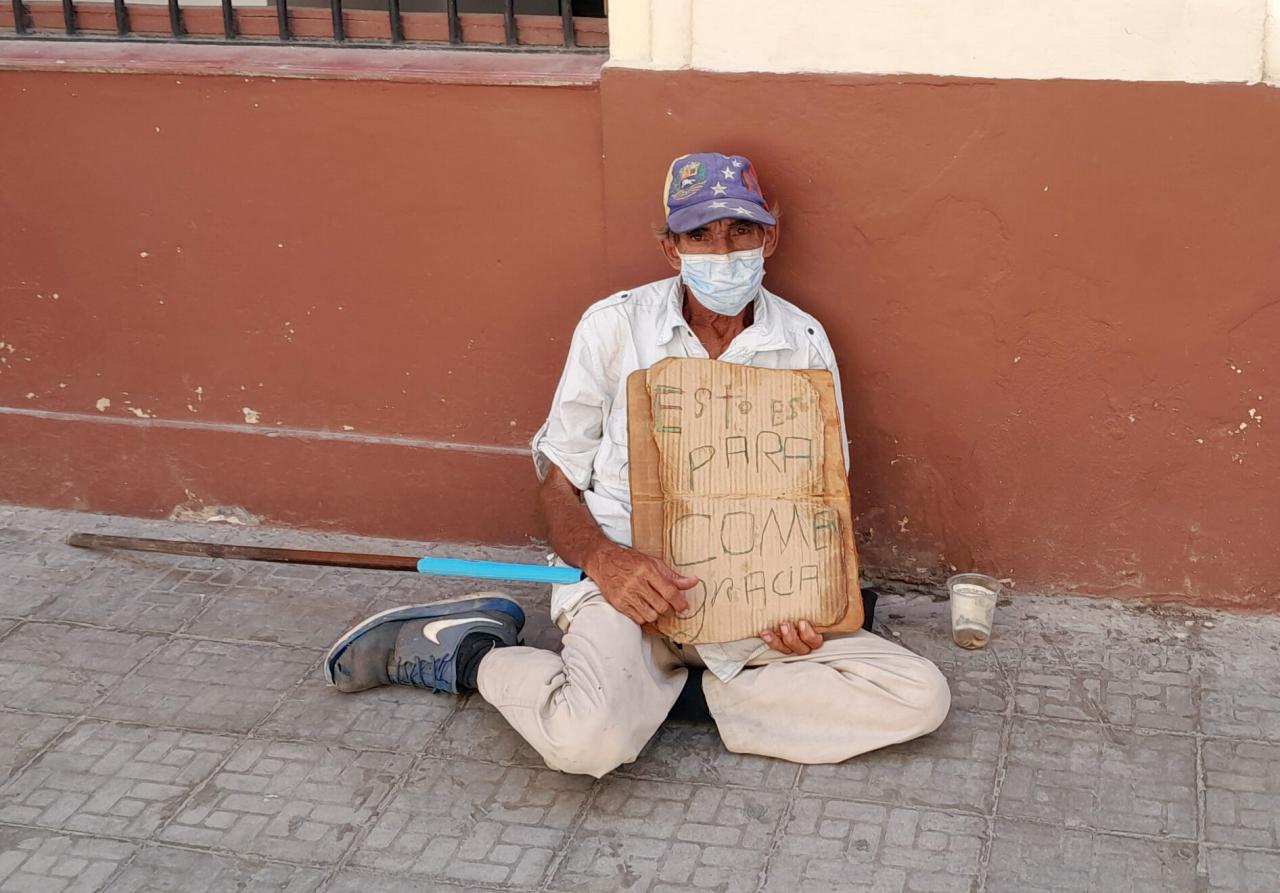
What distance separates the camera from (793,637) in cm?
306

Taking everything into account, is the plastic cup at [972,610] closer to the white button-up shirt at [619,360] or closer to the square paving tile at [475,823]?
the white button-up shirt at [619,360]

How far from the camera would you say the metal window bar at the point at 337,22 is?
145 inches

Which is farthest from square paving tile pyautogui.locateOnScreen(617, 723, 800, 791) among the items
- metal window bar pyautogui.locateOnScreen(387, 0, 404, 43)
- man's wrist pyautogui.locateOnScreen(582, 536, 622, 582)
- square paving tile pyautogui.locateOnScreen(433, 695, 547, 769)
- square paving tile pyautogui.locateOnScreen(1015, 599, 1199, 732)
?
metal window bar pyautogui.locateOnScreen(387, 0, 404, 43)

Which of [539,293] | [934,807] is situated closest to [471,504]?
[539,293]

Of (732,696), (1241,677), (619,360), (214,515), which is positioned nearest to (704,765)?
(732,696)

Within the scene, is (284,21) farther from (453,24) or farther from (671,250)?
(671,250)

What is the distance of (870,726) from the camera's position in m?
3.00

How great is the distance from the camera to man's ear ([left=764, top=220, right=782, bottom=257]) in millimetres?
3228

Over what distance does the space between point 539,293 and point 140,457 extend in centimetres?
132

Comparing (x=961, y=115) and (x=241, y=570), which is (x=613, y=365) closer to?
(x=961, y=115)

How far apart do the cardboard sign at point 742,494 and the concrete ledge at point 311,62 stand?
844 mm

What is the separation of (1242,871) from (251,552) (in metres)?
2.42

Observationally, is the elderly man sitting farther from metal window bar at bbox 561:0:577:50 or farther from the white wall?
metal window bar at bbox 561:0:577:50

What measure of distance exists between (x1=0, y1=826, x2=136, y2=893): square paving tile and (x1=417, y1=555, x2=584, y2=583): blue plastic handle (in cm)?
88
